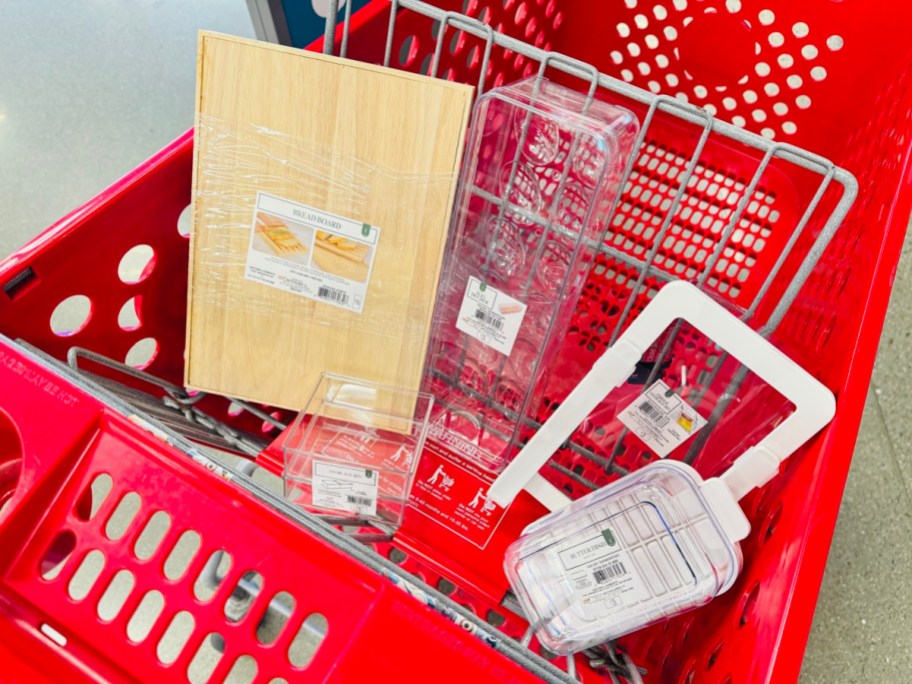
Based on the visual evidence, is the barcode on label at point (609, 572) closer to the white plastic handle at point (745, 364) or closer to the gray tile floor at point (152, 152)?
the white plastic handle at point (745, 364)

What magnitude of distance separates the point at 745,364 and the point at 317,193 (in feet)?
1.62

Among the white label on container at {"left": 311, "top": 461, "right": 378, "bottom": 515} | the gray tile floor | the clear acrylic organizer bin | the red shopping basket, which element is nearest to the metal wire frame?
the clear acrylic organizer bin

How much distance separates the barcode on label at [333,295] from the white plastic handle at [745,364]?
297 millimetres

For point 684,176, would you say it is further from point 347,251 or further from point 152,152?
point 152,152

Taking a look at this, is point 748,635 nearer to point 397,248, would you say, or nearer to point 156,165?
point 397,248

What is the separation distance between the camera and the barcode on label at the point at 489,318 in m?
0.84

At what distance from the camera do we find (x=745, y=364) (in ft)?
2.21

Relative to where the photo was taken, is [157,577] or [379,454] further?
[379,454]

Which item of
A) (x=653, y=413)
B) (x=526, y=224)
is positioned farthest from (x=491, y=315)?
(x=653, y=413)

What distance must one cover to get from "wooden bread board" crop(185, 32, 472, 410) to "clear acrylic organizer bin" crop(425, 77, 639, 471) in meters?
0.04

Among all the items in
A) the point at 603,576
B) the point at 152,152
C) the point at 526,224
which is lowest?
the point at 152,152

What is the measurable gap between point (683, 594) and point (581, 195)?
1.36 ft

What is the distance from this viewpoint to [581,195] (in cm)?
78

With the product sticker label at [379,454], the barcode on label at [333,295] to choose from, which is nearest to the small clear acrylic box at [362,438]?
the product sticker label at [379,454]
